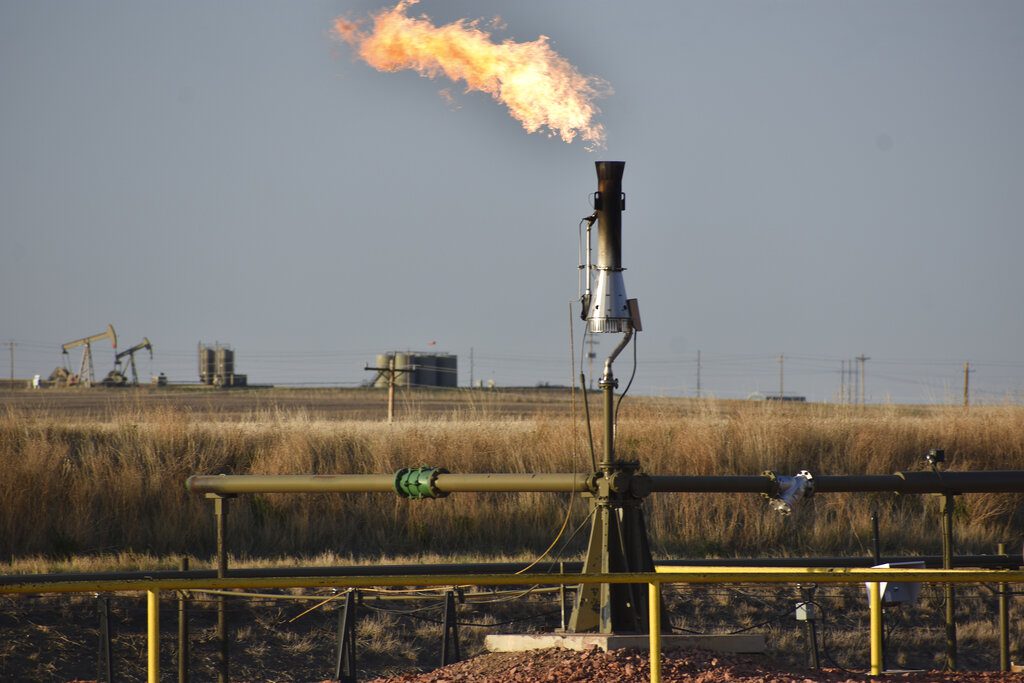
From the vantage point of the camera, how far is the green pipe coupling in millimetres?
9469

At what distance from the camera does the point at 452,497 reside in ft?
62.6

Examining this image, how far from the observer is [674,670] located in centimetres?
777

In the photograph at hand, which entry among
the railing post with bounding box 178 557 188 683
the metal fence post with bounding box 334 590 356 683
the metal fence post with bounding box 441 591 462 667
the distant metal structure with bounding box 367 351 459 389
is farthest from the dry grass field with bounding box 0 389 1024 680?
the distant metal structure with bounding box 367 351 459 389

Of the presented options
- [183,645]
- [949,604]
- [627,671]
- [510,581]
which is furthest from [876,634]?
[183,645]

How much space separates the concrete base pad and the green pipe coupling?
1.27 meters

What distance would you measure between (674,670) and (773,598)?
850 centimetres

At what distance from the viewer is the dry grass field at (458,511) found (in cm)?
1480

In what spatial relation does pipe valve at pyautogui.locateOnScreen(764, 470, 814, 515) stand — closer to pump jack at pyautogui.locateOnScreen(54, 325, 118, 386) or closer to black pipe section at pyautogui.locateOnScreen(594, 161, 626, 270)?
black pipe section at pyautogui.locateOnScreen(594, 161, 626, 270)

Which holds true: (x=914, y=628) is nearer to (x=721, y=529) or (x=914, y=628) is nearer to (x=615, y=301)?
(x=721, y=529)

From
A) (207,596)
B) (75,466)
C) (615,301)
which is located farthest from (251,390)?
(615,301)

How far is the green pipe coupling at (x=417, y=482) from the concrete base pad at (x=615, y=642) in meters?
1.27

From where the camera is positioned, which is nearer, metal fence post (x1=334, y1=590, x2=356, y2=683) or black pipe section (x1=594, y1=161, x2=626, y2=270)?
black pipe section (x1=594, y1=161, x2=626, y2=270)

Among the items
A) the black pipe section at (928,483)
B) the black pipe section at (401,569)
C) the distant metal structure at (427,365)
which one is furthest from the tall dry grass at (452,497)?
the distant metal structure at (427,365)

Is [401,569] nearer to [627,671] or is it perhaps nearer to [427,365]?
[627,671]
